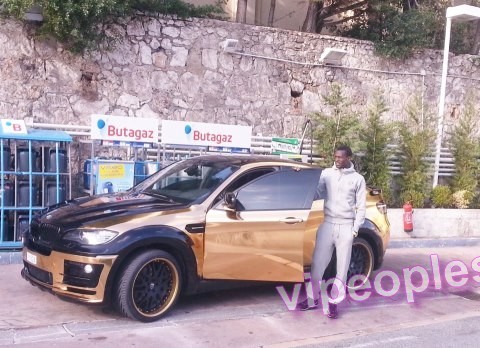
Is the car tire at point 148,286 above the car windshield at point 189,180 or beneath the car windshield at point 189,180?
beneath

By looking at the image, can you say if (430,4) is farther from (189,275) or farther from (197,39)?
(189,275)

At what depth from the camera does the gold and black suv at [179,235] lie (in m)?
5.37

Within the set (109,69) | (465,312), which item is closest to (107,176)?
(109,69)

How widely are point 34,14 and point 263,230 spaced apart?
6.59 m

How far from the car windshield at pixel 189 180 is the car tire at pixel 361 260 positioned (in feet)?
6.67

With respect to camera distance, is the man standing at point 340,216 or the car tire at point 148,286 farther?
the man standing at point 340,216

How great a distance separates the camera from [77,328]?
213 inches

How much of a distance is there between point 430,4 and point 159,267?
12.5 metres

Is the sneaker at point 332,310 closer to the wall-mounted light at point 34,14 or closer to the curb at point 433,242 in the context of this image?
the curb at point 433,242

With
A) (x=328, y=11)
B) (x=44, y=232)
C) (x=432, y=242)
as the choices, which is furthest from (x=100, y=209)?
(x=328, y=11)

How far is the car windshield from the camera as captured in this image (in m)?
6.20

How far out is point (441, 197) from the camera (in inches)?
478

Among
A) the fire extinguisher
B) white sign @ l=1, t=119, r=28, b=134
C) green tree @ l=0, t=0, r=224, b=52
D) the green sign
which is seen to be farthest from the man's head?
green tree @ l=0, t=0, r=224, b=52

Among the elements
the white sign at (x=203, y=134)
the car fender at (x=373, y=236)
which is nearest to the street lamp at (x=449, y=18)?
the white sign at (x=203, y=134)
